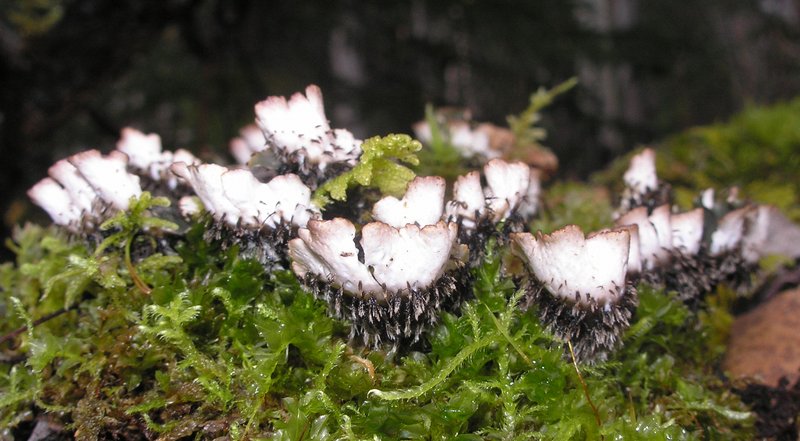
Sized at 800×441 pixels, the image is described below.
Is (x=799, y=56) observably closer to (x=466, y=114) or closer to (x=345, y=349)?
(x=466, y=114)

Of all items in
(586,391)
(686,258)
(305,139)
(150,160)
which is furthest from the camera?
(150,160)

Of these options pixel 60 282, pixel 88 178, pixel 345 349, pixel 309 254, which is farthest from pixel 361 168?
pixel 60 282

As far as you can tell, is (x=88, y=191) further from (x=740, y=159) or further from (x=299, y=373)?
(x=740, y=159)

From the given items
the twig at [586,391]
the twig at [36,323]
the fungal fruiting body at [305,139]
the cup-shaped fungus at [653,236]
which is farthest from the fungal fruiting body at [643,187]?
the twig at [36,323]

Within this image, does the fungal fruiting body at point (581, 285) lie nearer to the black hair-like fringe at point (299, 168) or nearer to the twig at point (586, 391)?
the twig at point (586, 391)

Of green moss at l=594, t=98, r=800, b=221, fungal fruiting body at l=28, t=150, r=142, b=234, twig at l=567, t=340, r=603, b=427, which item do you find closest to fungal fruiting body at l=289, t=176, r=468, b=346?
twig at l=567, t=340, r=603, b=427

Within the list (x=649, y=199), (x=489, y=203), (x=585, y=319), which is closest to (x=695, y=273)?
(x=649, y=199)

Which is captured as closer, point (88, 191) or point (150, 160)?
point (88, 191)
